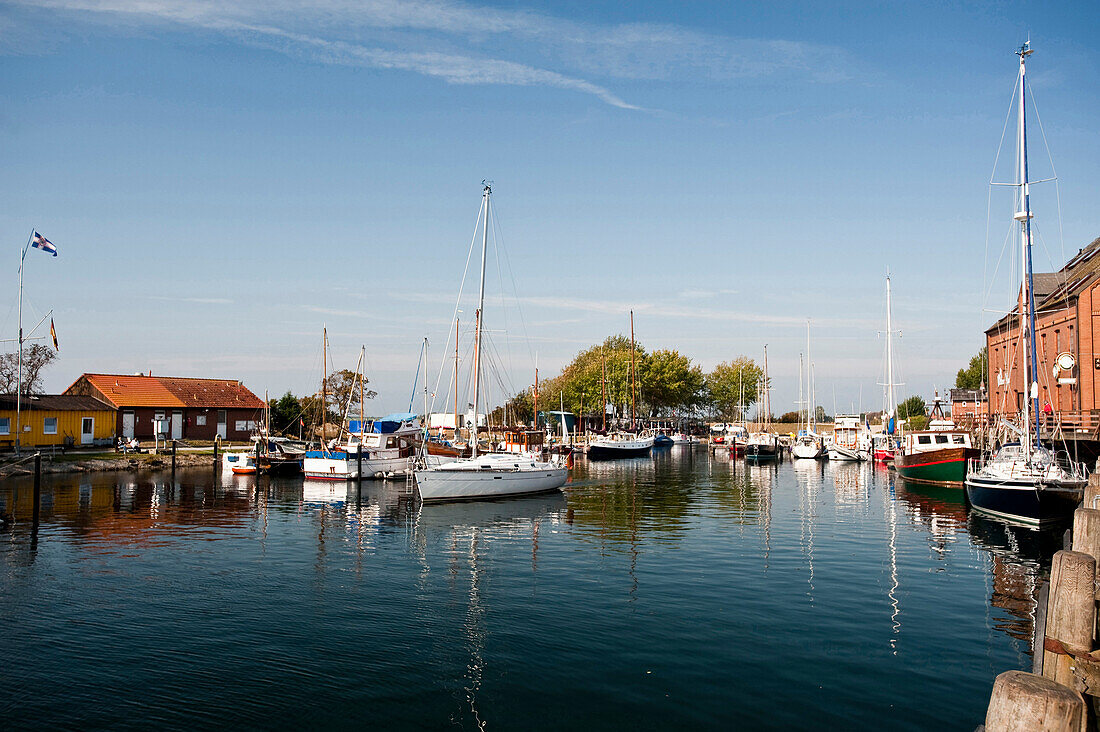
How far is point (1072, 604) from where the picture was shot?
8.33 meters

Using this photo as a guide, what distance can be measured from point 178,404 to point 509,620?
70015mm

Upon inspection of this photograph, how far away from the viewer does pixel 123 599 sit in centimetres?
1936

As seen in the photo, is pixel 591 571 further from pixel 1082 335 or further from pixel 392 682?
pixel 1082 335

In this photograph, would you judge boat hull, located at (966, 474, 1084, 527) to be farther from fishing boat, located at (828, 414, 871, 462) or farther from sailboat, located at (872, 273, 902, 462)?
fishing boat, located at (828, 414, 871, 462)

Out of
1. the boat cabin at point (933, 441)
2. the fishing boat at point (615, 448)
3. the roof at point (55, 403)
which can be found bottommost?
the fishing boat at point (615, 448)

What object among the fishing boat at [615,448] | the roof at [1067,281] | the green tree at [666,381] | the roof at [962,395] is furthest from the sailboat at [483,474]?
the green tree at [666,381]

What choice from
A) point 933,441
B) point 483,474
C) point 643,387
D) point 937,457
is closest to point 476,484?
point 483,474

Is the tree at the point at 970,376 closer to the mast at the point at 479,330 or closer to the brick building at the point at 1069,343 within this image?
the brick building at the point at 1069,343

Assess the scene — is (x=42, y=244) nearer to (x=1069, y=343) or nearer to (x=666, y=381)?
(x=1069, y=343)

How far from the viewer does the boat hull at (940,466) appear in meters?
50.2

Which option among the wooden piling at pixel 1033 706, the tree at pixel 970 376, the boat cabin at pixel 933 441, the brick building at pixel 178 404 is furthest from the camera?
the tree at pixel 970 376

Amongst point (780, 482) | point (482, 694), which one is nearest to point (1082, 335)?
point (780, 482)

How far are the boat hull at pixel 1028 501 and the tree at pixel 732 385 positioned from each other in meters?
121

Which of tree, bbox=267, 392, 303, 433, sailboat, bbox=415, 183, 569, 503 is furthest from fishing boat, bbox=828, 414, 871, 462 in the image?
tree, bbox=267, 392, 303, 433
